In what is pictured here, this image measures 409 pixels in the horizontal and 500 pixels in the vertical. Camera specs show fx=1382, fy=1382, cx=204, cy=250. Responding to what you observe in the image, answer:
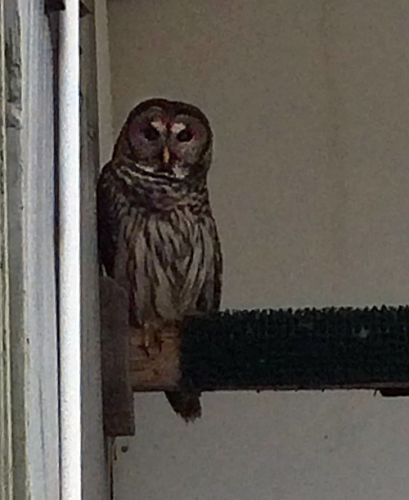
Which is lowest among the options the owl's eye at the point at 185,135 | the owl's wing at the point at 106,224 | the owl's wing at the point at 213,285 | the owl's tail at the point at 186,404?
the owl's tail at the point at 186,404

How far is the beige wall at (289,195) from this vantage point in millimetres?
2086

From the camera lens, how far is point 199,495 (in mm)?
2086

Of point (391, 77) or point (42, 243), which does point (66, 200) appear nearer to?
point (42, 243)

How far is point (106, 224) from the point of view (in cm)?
182

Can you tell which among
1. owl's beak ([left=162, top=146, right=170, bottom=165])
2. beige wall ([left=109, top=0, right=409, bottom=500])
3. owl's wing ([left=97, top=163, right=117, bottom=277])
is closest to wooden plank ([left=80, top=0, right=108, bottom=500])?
owl's wing ([left=97, top=163, right=117, bottom=277])

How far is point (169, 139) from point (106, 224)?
207 millimetres

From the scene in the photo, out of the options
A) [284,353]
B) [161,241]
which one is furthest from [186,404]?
[284,353]

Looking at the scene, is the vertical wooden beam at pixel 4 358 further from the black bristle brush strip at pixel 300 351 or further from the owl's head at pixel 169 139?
the owl's head at pixel 169 139

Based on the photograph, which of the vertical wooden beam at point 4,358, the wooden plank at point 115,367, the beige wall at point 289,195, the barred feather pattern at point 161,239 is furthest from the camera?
the beige wall at point 289,195

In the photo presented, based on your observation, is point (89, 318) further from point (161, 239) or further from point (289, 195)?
point (289, 195)

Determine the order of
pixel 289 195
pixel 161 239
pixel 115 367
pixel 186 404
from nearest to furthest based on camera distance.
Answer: pixel 115 367 < pixel 186 404 < pixel 161 239 < pixel 289 195

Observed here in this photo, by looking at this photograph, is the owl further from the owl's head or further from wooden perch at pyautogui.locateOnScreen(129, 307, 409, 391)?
wooden perch at pyautogui.locateOnScreen(129, 307, 409, 391)

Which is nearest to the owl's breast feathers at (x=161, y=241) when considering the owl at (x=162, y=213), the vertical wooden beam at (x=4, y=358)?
the owl at (x=162, y=213)

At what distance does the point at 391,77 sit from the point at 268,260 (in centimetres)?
35
